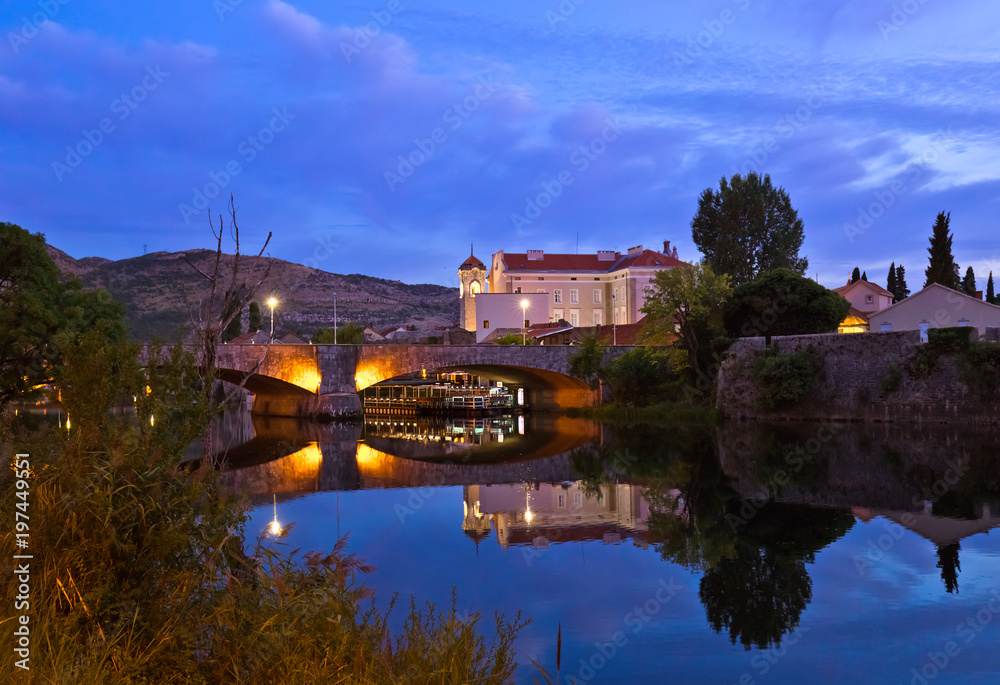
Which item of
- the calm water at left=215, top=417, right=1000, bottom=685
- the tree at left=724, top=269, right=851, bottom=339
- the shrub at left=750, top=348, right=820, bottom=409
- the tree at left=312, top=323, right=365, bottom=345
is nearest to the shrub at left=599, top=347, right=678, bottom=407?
the tree at left=724, top=269, right=851, bottom=339

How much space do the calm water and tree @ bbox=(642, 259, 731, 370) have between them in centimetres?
1514

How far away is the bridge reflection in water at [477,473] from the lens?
590 inches

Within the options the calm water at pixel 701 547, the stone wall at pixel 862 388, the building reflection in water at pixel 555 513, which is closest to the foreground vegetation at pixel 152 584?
the calm water at pixel 701 547

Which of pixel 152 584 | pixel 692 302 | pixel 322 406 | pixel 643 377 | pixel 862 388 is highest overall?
pixel 692 302

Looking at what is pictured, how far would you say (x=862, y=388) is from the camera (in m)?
33.7

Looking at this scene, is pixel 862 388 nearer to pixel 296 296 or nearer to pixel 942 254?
pixel 942 254

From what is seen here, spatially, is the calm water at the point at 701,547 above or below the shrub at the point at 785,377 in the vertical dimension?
below

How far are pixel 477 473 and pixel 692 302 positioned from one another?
21.0 meters

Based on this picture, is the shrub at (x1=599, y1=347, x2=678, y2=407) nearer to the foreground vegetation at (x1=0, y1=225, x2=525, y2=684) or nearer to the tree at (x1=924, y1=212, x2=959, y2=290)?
the tree at (x1=924, y1=212, x2=959, y2=290)

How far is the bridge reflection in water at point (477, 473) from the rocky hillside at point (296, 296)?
4617 cm

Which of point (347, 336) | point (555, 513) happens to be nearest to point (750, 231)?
point (347, 336)

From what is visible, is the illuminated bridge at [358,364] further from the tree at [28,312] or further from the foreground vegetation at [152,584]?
the foreground vegetation at [152,584]

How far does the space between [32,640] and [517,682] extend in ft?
12.4

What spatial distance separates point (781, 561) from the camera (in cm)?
1159
